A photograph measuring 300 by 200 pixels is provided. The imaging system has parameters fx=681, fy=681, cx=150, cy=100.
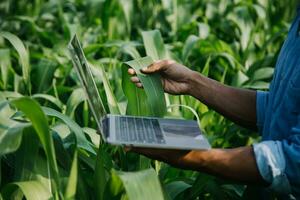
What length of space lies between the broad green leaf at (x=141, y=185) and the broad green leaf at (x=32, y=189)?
0.17 m

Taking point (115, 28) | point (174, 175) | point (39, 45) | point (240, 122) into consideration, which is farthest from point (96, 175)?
point (115, 28)

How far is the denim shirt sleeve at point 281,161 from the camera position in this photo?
49.1 inches

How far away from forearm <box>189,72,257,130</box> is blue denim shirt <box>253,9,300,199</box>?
158 mm

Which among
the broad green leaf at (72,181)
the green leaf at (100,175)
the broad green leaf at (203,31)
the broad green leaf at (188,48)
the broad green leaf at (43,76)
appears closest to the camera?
the broad green leaf at (72,181)

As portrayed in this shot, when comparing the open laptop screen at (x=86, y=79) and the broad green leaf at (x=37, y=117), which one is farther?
the open laptop screen at (x=86, y=79)

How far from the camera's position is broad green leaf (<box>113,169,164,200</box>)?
1.15 metres

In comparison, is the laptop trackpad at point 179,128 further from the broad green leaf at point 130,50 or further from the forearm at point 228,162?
the broad green leaf at point 130,50

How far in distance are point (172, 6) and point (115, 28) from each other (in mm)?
353

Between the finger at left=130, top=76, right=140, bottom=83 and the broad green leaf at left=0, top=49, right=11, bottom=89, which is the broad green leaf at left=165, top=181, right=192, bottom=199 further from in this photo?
the broad green leaf at left=0, top=49, right=11, bottom=89

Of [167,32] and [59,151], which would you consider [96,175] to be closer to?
→ [59,151]

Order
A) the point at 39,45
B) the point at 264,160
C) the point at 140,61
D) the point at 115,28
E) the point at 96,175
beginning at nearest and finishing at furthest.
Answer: the point at 264,160
the point at 96,175
the point at 140,61
the point at 39,45
the point at 115,28

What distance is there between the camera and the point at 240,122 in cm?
168

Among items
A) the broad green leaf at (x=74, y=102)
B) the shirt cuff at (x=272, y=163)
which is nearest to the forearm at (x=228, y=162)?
the shirt cuff at (x=272, y=163)

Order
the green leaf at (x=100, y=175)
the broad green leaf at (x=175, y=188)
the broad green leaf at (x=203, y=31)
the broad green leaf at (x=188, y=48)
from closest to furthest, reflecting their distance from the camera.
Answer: the green leaf at (x=100, y=175) < the broad green leaf at (x=175, y=188) < the broad green leaf at (x=188, y=48) < the broad green leaf at (x=203, y=31)
